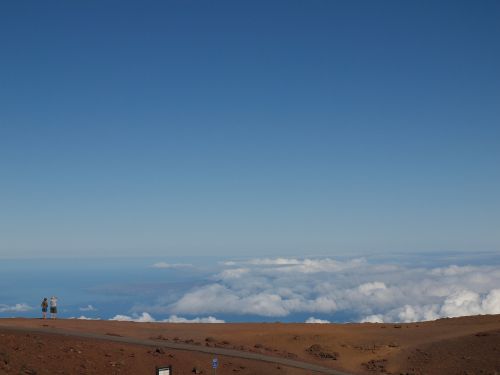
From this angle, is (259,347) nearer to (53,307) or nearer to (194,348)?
(194,348)

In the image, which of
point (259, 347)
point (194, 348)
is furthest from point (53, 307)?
point (259, 347)

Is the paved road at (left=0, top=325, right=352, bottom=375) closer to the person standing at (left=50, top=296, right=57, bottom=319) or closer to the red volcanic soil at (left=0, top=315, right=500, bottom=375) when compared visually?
the red volcanic soil at (left=0, top=315, right=500, bottom=375)

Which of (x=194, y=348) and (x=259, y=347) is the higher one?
(x=194, y=348)

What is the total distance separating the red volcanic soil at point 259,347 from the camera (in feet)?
81.0

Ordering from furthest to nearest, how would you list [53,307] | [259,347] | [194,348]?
[53,307] < [259,347] < [194,348]

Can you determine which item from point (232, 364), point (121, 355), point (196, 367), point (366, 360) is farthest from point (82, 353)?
point (366, 360)

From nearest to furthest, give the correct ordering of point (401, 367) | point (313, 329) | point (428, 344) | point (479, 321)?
point (401, 367)
point (428, 344)
point (313, 329)
point (479, 321)

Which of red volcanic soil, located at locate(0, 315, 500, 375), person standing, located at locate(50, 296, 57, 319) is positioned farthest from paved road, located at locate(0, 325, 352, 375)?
person standing, located at locate(50, 296, 57, 319)

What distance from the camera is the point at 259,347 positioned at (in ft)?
112

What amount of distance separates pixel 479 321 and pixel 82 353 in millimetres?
34470

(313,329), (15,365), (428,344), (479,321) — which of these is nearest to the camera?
(15,365)

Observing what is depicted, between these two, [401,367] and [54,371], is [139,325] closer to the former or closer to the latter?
[54,371]

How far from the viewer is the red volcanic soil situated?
24.7 metres

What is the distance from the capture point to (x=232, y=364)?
90.9 feet
